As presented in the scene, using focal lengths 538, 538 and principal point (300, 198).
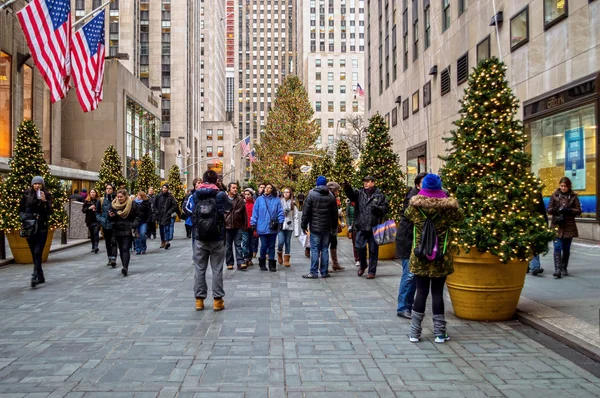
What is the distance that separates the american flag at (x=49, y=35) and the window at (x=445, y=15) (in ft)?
59.3

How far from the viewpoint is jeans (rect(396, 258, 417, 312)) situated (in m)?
6.92

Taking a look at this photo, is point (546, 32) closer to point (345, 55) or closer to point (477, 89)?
point (477, 89)

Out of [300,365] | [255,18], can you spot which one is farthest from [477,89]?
[255,18]

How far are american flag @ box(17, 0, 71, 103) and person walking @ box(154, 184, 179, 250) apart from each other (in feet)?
15.7

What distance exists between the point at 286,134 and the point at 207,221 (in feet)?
174

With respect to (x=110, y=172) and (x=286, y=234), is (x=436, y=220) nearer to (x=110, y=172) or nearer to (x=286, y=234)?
(x=286, y=234)

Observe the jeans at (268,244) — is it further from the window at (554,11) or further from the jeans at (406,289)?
the window at (554,11)

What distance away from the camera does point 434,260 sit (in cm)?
588

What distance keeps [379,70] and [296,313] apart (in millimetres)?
39321

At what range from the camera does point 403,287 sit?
23.2 ft

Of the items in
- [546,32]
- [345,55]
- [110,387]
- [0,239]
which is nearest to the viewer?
[110,387]

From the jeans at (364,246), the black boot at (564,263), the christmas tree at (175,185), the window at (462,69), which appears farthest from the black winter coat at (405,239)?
the christmas tree at (175,185)

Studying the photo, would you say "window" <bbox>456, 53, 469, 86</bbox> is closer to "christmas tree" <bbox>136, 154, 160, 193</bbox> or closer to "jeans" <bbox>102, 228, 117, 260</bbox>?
"christmas tree" <bbox>136, 154, 160, 193</bbox>

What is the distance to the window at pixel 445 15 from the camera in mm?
27203
